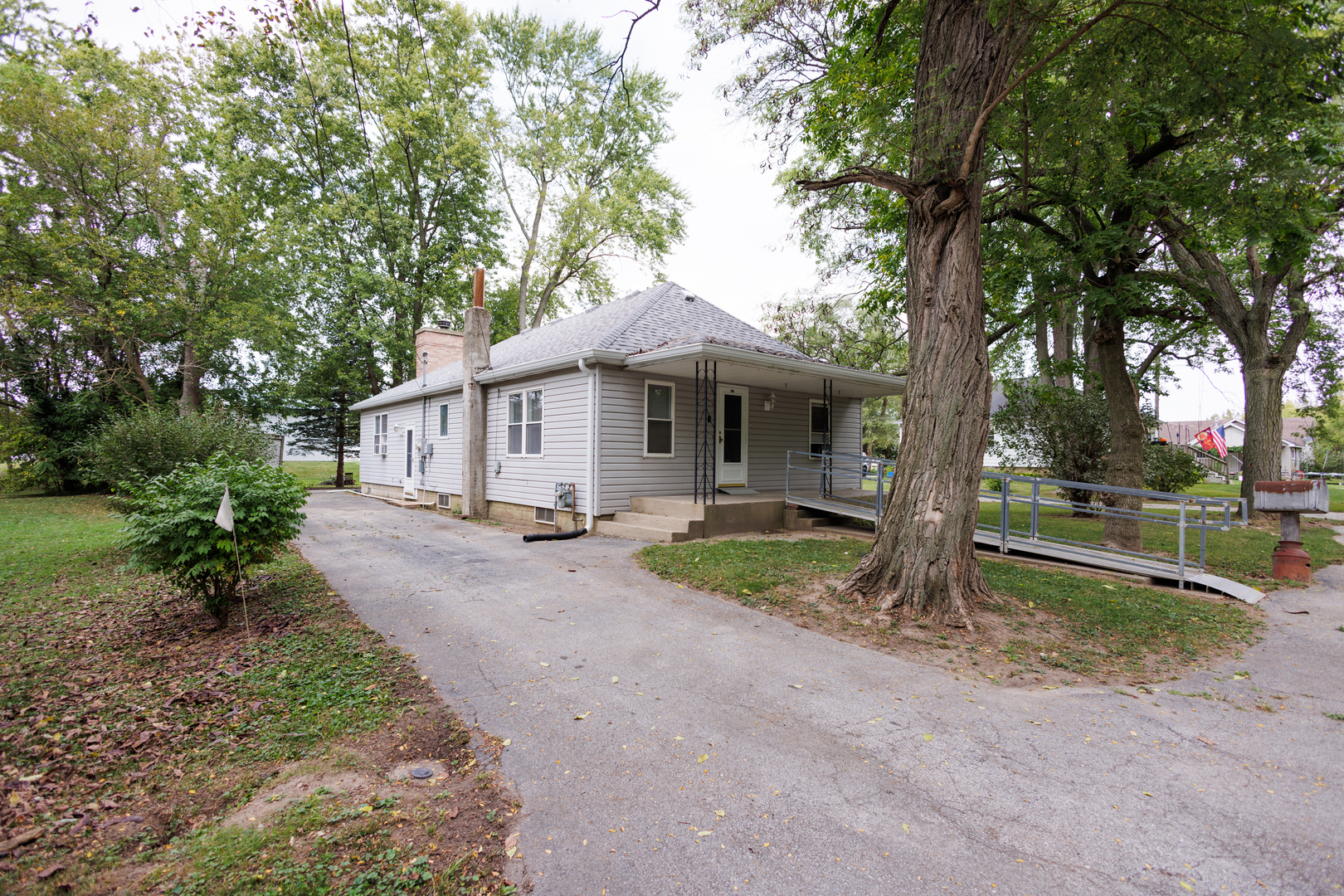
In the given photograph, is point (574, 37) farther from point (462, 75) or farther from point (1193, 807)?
point (1193, 807)

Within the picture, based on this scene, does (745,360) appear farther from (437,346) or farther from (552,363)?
(437,346)

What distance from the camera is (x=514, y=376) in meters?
12.0

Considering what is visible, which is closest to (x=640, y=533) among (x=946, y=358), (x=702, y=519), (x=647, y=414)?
(x=702, y=519)

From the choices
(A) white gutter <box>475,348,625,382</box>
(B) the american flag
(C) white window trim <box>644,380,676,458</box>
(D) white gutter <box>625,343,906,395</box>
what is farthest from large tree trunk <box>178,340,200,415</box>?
(B) the american flag

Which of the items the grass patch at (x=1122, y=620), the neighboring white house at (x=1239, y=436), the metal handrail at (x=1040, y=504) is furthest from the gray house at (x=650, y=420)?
the neighboring white house at (x=1239, y=436)

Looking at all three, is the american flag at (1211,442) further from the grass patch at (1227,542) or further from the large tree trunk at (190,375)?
the large tree trunk at (190,375)

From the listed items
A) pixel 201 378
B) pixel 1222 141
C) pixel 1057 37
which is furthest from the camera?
pixel 201 378

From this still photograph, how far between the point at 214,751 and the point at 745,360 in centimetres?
793

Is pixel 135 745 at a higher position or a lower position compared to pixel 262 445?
lower

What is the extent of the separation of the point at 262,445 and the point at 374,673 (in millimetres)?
9320

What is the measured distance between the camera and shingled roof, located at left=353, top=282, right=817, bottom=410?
427 inches

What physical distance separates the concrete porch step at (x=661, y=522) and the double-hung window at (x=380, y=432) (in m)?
13.1

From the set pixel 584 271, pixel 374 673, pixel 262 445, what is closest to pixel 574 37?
pixel 584 271

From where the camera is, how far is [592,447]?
1012cm
